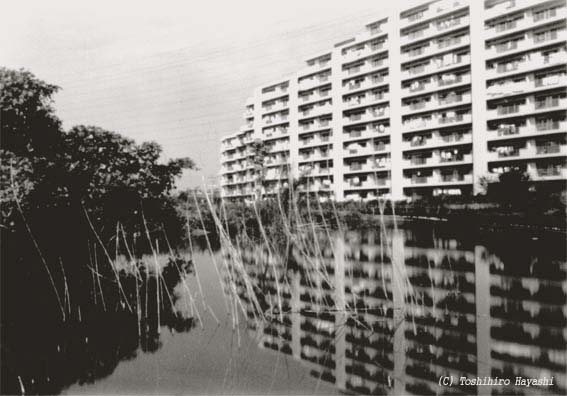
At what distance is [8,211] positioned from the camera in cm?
843

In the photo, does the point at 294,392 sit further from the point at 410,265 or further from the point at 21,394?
the point at 410,265

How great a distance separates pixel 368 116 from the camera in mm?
39844

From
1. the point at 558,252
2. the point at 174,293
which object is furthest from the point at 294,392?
the point at 558,252

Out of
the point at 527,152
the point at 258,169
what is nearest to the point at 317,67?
the point at 527,152

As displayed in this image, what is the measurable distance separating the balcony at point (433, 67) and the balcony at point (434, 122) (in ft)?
12.1

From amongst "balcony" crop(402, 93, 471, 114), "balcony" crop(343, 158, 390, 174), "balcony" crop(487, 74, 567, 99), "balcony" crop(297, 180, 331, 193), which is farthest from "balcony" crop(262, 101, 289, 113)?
"balcony" crop(487, 74, 567, 99)

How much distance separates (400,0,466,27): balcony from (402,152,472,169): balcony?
10.9 m

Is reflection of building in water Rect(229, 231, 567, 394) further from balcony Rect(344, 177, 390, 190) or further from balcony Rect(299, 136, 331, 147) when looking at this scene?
balcony Rect(299, 136, 331, 147)

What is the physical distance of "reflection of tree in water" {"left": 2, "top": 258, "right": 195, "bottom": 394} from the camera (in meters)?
4.86

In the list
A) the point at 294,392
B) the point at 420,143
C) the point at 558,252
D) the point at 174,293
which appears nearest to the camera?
the point at 294,392

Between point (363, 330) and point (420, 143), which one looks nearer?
point (363, 330)

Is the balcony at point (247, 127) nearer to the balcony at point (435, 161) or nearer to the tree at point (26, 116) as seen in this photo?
the balcony at point (435, 161)

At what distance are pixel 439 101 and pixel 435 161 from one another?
479cm

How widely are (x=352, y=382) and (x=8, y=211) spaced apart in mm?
7440
